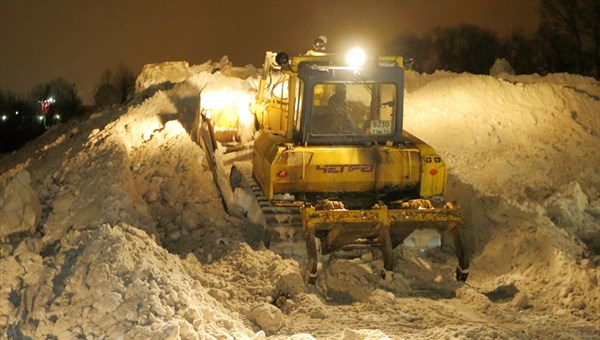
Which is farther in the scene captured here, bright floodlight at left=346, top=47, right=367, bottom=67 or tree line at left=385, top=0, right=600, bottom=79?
tree line at left=385, top=0, right=600, bottom=79

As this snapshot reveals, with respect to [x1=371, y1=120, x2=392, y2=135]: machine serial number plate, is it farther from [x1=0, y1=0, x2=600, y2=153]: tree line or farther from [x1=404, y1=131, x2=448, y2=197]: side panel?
[x1=0, y1=0, x2=600, y2=153]: tree line

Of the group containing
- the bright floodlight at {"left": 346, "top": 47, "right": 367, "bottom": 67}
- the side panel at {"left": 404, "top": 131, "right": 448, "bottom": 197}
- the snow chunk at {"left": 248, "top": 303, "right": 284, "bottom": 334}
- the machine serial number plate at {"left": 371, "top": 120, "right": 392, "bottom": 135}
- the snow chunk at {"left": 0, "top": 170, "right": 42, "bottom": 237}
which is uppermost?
the bright floodlight at {"left": 346, "top": 47, "right": 367, "bottom": 67}

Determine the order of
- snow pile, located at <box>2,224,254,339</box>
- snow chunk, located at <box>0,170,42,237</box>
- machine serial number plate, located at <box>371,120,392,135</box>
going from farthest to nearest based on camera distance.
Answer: machine serial number plate, located at <box>371,120,392,135</box>
snow chunk, located at <box>0,170,42,237</box>
snow pile, located at <box>2,224,254,339</box>

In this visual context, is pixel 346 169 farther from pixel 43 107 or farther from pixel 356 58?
pixel 43 107

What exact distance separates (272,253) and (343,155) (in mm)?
1522

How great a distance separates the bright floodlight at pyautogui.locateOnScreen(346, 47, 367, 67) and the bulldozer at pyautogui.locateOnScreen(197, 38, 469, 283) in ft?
0.04

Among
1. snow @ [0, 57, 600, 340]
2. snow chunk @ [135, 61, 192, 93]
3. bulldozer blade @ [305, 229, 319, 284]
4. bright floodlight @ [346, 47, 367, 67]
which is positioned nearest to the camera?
snow @ [0, 57, 600, 340]

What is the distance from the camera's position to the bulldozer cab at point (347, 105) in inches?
388

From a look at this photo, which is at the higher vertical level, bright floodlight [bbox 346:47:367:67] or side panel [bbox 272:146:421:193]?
bright floodlight [bbox 346:47:367:67]

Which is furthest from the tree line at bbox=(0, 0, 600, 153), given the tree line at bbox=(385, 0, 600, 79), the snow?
the snow

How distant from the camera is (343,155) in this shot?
32.3 ft

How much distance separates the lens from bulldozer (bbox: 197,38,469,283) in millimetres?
9805

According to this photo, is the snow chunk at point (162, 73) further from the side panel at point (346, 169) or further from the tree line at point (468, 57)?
the side panel at point (346, 169)

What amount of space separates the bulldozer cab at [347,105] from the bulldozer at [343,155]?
1 cm
